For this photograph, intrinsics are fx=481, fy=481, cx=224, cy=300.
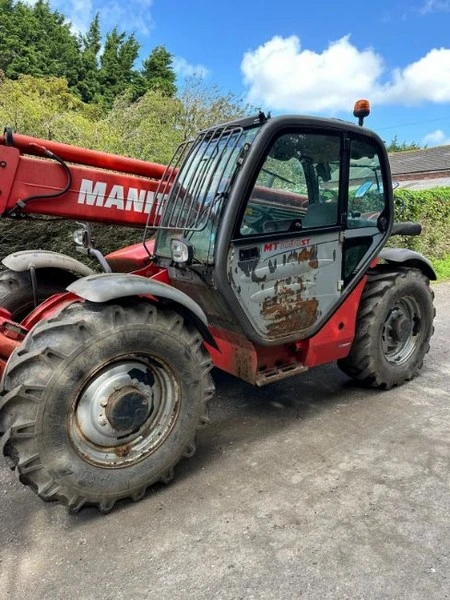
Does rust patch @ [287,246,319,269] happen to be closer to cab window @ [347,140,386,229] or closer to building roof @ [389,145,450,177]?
cab window @ [347,140,386,229]

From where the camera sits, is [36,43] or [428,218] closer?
[428,218]

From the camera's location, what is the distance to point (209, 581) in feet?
7.19

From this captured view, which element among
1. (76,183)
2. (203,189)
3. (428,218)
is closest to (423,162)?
(428,218)

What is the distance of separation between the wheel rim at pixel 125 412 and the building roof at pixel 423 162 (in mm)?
28928

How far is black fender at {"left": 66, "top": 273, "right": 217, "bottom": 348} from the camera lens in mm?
2596

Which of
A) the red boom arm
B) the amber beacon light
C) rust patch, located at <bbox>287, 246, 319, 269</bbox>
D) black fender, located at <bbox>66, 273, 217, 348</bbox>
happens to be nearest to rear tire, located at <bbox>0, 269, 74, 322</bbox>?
the red boom arm

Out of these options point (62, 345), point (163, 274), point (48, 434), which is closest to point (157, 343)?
point (62, 345)

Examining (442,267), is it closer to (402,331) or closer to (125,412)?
(402,331)

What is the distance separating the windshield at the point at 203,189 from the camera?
3213 millimetres

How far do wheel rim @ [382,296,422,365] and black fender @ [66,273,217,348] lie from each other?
214 cm

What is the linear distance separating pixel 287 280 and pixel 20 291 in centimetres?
213

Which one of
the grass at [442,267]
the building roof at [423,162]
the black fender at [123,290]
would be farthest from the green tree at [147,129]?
the building roof at [423,162]

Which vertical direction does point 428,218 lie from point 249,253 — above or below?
above

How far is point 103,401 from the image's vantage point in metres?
2.66
